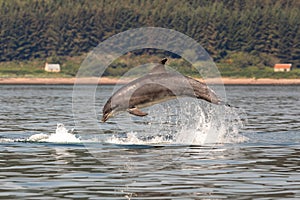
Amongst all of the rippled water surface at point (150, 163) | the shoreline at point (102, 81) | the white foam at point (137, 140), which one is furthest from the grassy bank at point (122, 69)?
the white foam at point (137, 140)

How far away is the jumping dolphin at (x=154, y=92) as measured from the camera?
91.9 feet

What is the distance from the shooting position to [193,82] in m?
28.6

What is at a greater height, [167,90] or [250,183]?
[167,90]

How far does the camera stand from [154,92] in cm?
2795

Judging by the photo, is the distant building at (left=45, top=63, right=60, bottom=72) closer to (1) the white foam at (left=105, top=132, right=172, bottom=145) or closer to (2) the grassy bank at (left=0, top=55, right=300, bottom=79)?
(2) the grassy bank at (left=0, top=55, right=300, bottom=79)

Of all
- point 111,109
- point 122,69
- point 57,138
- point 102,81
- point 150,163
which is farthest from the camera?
point 122,69

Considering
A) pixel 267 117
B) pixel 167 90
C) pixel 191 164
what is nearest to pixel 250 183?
pixel 191 164

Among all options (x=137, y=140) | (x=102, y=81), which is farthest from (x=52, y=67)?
(x=137, y=140)

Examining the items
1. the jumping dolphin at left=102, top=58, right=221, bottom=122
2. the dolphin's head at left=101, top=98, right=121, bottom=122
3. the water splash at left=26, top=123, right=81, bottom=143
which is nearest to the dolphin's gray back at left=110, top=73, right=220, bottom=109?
the jumping dolphin at left=102, top=58, right=221, bottom=122

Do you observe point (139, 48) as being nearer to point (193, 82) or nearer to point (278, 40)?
point (278, 40)

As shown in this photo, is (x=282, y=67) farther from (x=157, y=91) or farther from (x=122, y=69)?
(x=157, y=91)

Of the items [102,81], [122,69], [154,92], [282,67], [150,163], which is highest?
[282,67]

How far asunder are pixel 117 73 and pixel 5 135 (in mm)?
143720

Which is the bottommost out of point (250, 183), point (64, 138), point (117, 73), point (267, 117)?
point (250, 183)
